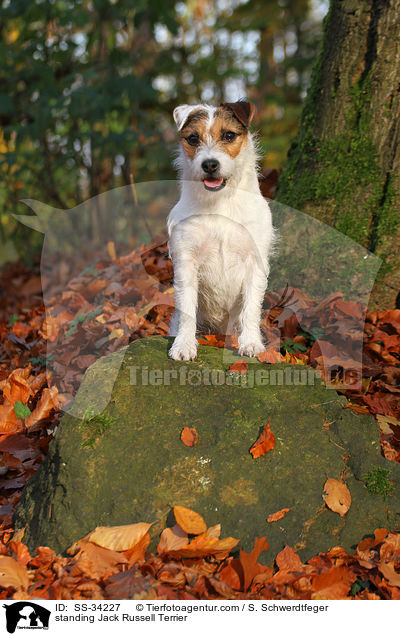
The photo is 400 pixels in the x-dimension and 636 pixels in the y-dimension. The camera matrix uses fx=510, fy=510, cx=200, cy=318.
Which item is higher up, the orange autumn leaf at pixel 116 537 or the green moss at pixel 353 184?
the green moss at pixel 353 184

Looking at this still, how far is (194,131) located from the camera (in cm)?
390

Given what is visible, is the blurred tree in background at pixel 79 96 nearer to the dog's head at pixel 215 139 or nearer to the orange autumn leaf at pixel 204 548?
the dog's head at pixel 215 139

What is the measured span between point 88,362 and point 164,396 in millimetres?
1360

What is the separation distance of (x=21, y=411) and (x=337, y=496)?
243 centimetres

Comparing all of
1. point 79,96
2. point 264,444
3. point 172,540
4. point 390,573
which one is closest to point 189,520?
point 172,540

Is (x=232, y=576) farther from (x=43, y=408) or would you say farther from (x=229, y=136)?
(x=229, y=136)

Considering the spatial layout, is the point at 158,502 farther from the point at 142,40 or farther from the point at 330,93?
the point at 142,40

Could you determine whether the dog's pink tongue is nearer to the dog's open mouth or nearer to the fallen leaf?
the dog's open mouth

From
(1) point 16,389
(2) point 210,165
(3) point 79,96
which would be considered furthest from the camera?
(3) point 79,96

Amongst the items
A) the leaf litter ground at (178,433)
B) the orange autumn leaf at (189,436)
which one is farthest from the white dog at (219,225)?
the orange autumn leaf at (189,436)

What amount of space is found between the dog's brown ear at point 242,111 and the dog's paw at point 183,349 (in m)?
1.74

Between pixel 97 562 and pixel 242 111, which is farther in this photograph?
pixel 242 111

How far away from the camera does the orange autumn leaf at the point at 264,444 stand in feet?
10.7
